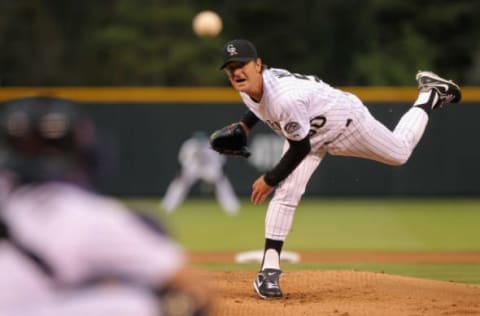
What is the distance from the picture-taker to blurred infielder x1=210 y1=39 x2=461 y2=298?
17.8 ft

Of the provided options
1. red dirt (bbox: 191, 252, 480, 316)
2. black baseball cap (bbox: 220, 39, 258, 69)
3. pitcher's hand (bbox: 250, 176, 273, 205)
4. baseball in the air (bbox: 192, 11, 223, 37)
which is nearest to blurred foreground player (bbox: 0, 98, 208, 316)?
red dirt (bbox: 191, 252, 480, 316)

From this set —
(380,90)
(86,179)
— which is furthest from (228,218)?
(86,179)

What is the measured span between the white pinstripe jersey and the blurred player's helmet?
10.7ft

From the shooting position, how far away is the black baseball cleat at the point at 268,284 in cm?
564

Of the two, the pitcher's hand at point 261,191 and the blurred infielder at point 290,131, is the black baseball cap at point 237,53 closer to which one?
the blurred infielder at point 290,131

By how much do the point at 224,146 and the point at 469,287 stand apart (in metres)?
1.75

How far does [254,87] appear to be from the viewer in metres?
5.48

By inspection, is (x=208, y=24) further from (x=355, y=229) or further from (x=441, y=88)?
(x=441, y=88)

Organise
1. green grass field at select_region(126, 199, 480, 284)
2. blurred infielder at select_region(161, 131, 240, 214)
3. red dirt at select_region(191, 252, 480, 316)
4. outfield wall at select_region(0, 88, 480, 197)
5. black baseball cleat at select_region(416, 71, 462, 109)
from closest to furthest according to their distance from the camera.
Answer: red dirt at select_region(191, 252, 480, 316)
black baseball cleat at select_region(416, 71, 462, 109)
green grass field at select_region(126, 199, 480, 284)
blurred infielder at select_region(161, 131, 240, 214)
outfield wall at select_region(0, 88, 480, 197)

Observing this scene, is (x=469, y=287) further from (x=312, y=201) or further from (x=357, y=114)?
(x=312, y=201)

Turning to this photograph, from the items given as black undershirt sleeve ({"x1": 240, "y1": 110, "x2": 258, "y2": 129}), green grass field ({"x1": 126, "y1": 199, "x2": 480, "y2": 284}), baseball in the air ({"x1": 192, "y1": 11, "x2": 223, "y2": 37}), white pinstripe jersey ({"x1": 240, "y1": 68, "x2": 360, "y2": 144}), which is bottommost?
green grass field ({"x1": 126, "y1": 199, "x2": 480, "y2": 284})

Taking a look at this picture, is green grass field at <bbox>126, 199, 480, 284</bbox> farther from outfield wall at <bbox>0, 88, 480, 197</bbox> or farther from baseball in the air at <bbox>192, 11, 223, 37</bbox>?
baseball in the air at <bbox>192, 11, 223, 37</bbox>

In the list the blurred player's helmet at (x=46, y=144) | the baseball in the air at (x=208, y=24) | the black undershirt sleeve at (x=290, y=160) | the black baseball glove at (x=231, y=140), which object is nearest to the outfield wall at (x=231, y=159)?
the baseball in the air at (x=208, y=24)

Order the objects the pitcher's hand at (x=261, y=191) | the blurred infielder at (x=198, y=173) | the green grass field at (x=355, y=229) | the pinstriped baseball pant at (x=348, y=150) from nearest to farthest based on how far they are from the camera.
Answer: the pitcher's hand at (x=261, y=191), the pinstriped baseball pant at (x=348, y=150), the green grass field at (x=355, y=229), the blurred infielder at (x=198, y=173)
